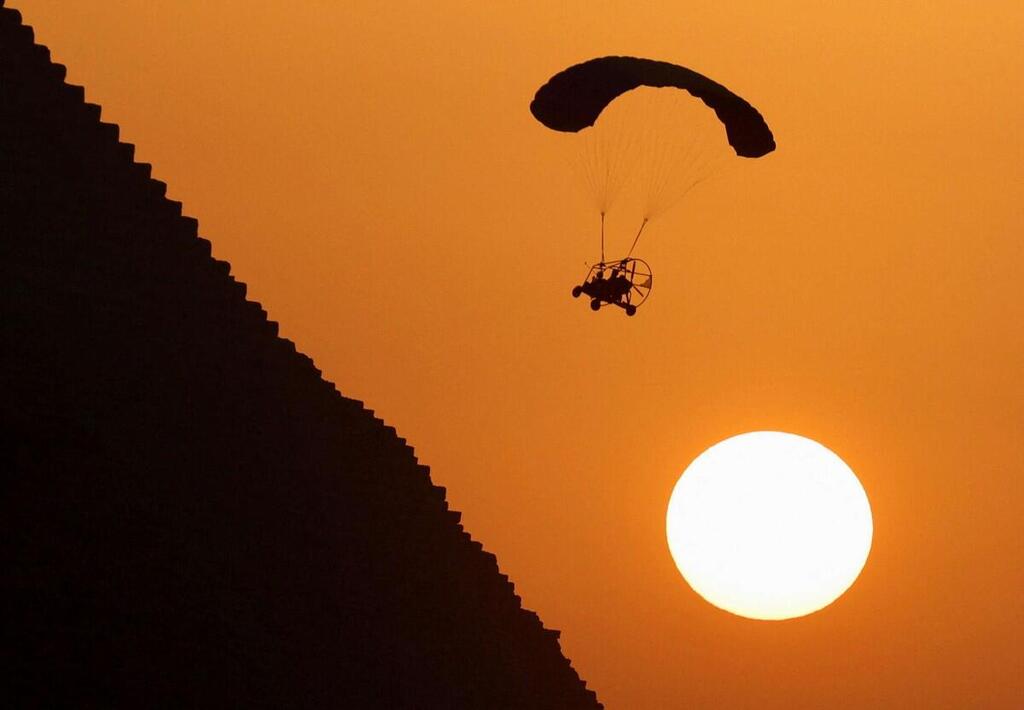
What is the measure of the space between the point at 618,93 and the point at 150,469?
8.40 meters

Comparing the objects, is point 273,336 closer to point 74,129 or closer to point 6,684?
point 74,129

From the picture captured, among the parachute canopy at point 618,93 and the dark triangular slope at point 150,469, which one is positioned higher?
the parachute canopy at point 618,93

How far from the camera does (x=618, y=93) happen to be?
61.5 feet

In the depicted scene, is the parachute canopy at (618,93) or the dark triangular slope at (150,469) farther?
the parachute canopy at (618,93)

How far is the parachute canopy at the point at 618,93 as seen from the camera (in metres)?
18.5

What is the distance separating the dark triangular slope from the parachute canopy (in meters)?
5.20

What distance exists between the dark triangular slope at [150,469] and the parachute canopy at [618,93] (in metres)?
5.20

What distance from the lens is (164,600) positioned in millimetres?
14953

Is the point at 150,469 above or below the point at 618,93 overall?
below

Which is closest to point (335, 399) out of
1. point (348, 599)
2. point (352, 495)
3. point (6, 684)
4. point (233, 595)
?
point (352, 495)

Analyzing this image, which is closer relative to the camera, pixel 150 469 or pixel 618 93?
pixel 150 469

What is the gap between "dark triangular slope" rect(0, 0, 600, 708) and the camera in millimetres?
14102

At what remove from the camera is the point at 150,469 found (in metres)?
15.2

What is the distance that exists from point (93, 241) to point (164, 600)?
4.22 meters
